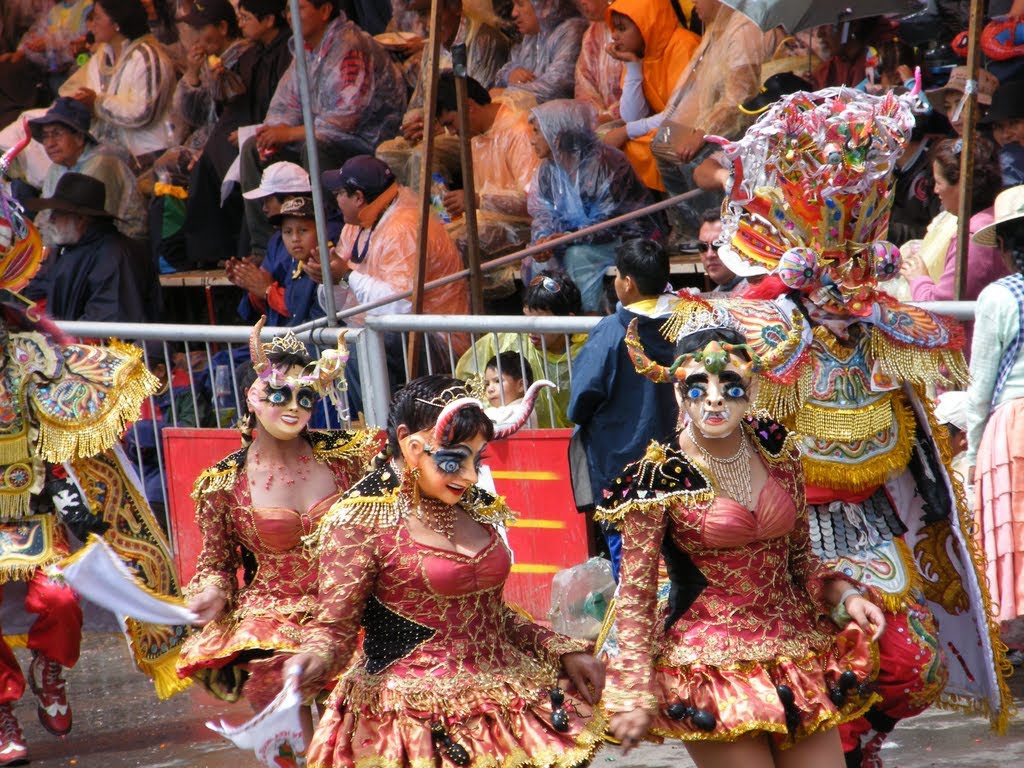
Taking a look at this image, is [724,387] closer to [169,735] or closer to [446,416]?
[446,416]

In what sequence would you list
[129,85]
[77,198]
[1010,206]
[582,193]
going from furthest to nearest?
[129,85] → [77,198] → [582,193] → [1010,206]

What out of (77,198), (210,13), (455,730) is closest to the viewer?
(455,730)

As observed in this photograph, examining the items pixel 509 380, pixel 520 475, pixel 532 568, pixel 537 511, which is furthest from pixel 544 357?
pixel 532 568

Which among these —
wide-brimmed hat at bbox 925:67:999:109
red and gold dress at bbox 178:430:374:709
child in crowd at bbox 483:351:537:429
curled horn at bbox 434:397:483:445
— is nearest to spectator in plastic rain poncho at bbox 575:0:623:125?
wide-brimmed hat at bbox 925:67:999:109

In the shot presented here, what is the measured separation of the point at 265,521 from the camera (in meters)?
5.82

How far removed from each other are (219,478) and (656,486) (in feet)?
6.80

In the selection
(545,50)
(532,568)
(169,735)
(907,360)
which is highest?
(545,50)

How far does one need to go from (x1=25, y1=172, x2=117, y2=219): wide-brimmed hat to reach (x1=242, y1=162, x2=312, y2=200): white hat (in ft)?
3.57

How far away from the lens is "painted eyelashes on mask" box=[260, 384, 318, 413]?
5789 millimetres

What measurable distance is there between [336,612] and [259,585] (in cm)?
162

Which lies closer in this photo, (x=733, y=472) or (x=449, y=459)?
(x=449, y=459)

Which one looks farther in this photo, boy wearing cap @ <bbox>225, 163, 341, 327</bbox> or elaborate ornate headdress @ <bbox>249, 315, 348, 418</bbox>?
boy wearing cap @ <bbox>225, 163, 341, 327</bbox>

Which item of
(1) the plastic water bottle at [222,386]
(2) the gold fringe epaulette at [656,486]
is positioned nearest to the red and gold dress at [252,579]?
(2) the gold fringe epaulette at [656,486]

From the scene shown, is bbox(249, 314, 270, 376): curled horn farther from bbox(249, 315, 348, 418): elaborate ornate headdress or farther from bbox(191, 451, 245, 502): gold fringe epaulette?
bbox(191, 451, 245, 502): gold fringe epaulette
